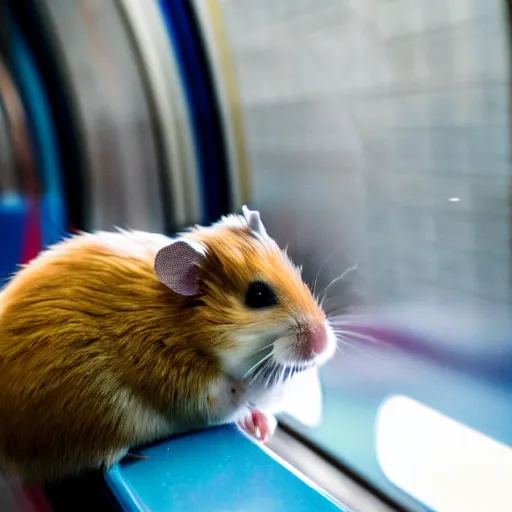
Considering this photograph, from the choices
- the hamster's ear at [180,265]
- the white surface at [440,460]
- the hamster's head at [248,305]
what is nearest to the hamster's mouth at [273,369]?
the hamster's head at [248,305]

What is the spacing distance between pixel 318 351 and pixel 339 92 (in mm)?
429

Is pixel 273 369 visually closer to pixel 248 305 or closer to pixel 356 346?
pixel 248 305

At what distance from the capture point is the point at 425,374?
3.15 feet

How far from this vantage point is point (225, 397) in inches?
33.2

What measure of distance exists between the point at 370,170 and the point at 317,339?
32 cm

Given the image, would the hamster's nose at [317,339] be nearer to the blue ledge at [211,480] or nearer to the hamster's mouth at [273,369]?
the hamster's mouth at [273,369]

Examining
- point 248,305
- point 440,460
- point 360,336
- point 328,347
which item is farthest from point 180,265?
point 440,460

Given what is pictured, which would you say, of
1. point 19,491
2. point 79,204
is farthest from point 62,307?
point 79,204

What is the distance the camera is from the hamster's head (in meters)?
0.79

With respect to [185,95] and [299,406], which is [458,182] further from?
[185,95]

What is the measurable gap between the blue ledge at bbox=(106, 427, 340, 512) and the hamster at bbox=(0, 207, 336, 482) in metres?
0.03

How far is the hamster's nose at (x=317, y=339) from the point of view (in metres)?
0.79

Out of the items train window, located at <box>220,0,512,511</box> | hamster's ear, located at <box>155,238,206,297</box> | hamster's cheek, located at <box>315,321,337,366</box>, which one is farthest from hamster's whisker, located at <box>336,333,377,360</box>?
hamster's ear, located at <box>155,238,206,297</box>

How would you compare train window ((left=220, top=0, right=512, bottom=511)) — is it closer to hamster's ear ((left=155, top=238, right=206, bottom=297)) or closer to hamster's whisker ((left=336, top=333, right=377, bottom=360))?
hamster's whisker ((left=336, top=333, right=377, bottom=360))
